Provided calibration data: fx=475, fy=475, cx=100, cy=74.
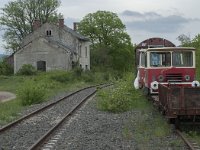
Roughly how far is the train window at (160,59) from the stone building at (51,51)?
4481cm

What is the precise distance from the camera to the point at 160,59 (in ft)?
63.9

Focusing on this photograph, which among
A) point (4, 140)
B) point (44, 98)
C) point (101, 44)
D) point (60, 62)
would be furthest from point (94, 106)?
point (101, 44)

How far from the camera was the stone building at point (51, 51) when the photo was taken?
211 feet

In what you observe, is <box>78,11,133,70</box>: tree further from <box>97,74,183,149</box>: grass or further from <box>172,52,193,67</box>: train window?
<box>172,52,193,67</box>: train window

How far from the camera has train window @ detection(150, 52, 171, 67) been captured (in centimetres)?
1933

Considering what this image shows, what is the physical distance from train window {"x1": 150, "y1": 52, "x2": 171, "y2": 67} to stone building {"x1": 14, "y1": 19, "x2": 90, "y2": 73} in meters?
44.8

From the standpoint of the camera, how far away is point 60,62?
64500 mm

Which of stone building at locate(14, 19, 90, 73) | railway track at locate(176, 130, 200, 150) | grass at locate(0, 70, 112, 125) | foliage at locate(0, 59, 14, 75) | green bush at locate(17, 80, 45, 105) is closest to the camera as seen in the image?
railway track at locate(176, 130, 200, 150)

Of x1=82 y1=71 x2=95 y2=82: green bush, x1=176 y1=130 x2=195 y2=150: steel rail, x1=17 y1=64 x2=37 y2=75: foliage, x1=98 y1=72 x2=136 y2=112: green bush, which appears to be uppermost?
x1=17 y1=64 x2=37 y2=75: foliage

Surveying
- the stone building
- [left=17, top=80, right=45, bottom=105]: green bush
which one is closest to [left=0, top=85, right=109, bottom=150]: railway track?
[left=17, top=80, right=45, bottom=105]: green bush

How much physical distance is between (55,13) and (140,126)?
79.8 m

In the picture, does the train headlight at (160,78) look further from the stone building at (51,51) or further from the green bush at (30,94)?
the stone building at (51,51)

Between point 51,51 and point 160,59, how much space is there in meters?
45.9

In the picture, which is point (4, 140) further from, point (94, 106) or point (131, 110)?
point (94, 106)
